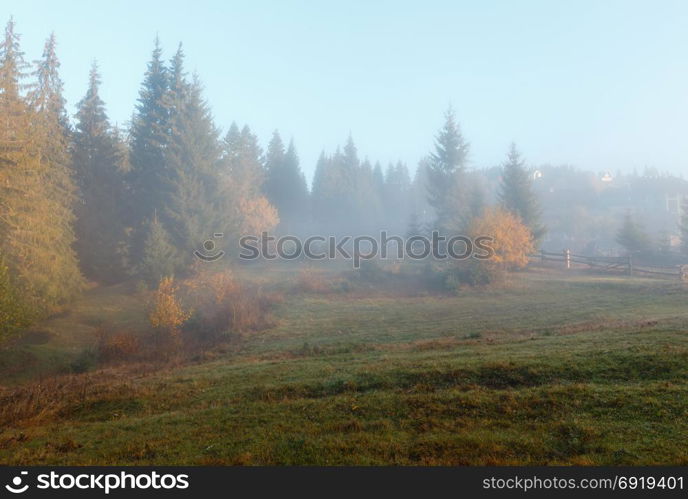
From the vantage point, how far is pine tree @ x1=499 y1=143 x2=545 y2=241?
169ft

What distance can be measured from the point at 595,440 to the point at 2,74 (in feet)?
109

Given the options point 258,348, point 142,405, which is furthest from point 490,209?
point 142,405

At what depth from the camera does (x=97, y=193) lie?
38875 millimetres

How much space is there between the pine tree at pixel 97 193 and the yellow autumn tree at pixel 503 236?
3342 centimetres

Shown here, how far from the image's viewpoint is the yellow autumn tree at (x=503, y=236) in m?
36.6

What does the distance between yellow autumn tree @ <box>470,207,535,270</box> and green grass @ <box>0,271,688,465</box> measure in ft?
66.5

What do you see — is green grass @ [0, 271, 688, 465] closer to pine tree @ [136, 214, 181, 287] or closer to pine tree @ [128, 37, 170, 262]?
pine tree @ [136, 214, 181, 287]

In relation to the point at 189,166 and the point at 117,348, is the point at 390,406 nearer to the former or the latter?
the point at 117,348

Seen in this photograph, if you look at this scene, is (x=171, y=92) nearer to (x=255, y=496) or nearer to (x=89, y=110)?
(x=89, y=110)

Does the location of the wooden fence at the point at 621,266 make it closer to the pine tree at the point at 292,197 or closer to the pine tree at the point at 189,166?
the pine tree at the point at 189,166

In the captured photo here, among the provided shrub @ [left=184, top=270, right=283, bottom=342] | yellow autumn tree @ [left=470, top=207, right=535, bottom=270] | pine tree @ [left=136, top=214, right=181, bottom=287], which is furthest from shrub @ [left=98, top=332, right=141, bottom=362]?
yellow autumn tree @ [left=470, top=207, right=535, bottom=270]

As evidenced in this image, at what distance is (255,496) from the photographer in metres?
4.94

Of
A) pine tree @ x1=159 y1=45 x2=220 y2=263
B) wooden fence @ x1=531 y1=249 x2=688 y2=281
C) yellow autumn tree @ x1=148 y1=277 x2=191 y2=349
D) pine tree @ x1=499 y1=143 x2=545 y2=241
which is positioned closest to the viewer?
yellow autumn tree @ x1=148 y1=277 x2=191 y2=349

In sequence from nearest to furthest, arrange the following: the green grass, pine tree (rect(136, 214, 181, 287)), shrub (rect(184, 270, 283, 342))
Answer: the green grass < shrub (rect(184, 270, 283, 342)) < pine tree (rect(136, 214, 181, 287))
